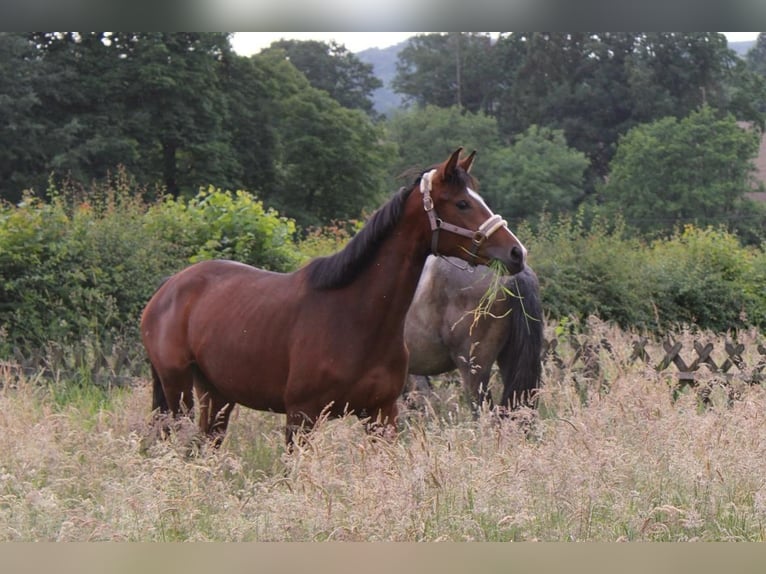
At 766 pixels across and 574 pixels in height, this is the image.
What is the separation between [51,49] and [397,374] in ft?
103

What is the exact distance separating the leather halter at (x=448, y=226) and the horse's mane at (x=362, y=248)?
152mm

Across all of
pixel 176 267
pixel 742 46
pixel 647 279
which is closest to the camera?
pixel 176 267

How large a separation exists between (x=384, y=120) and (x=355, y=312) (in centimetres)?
5501

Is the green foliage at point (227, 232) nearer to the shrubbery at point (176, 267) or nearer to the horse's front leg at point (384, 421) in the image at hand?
the shrubbery at point (176, 267)

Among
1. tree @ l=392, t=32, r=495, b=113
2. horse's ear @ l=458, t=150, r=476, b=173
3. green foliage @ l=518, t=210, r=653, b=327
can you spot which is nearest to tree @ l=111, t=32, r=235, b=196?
green foliage @ l=518, t=210, r=653, b=327

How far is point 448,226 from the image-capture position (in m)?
5.21

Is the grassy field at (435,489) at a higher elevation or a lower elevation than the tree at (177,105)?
higher

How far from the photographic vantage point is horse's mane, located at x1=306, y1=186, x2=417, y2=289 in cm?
538

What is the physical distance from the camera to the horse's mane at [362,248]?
17.7ft

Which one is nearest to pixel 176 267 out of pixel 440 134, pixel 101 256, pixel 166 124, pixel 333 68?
pixel 101 256

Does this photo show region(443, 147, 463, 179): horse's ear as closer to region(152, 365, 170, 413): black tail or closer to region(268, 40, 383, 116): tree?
region(152, 365, 170, 413): black tail

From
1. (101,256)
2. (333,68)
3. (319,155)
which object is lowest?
(319,155)

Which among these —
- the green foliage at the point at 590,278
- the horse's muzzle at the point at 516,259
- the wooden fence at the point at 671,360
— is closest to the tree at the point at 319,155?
the green foliage at the point at 590,278

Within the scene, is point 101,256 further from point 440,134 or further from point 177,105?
point 440,134
